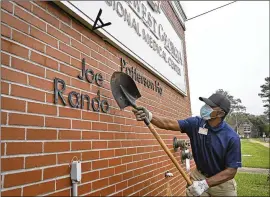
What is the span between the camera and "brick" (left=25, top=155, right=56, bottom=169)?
1.79m

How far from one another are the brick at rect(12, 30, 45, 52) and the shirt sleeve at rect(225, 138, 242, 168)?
2576mm

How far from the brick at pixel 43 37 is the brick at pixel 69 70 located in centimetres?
18

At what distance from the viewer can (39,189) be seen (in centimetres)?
186

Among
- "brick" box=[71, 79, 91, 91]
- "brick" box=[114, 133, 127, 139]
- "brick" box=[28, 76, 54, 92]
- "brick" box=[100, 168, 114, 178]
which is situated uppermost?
"brick" box=[71, 79, 91, 91]

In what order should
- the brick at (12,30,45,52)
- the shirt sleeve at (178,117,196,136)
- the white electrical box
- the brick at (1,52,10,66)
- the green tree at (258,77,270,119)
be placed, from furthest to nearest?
the green tree at (258,77,270,119)
the shirt sleeve at (178,117,196,136)
the white electrical box
the brick at (12,30,45,52)
the brick at (1,52,10,66)

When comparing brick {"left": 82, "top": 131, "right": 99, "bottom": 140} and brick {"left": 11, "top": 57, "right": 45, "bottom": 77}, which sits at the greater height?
brick {"left": 11, "top": 57, "right": 45, "bottom": 77}

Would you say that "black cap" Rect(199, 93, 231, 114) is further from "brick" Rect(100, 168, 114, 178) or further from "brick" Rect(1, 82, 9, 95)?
"brick" Rect(1, 82, 9, 95)

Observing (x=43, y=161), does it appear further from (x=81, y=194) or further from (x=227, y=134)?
(x=227, y=134)

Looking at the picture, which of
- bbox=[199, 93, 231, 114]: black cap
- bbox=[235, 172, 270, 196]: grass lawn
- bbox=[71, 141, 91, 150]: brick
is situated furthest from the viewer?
bbox=[235, 172, 270, 196]: grass lawn

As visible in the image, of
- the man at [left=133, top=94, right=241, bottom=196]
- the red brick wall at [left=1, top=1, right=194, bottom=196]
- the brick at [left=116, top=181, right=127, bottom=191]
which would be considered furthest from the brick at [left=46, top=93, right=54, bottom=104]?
the man at [left=133, top=94, right=241, bottom=196]

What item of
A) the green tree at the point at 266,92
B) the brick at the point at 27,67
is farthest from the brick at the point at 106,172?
the green tree at the point at 266,92

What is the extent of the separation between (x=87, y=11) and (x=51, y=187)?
158 cm

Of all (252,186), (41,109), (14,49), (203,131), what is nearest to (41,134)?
(41,109)

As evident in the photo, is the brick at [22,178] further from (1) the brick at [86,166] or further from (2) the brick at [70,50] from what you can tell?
(2) the brick at [70,50]
